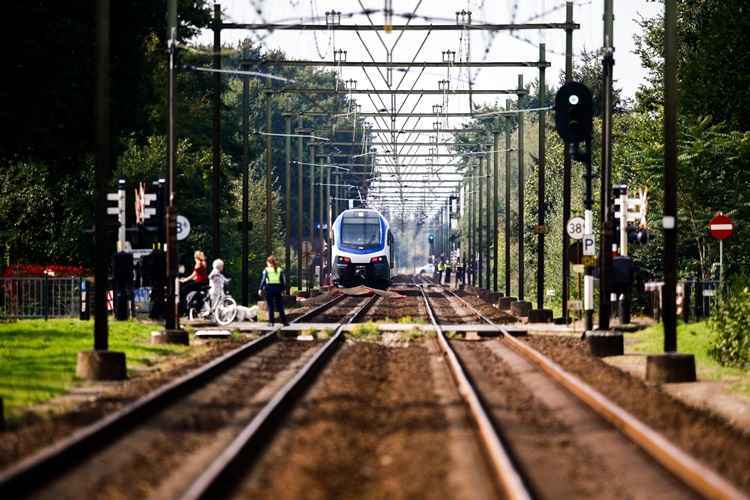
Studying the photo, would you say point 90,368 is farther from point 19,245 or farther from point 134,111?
point 19,245

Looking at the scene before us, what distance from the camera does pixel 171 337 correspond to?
2894 centimetres

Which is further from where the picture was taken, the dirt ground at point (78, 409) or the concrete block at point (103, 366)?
the concrete block at point (103, 366)

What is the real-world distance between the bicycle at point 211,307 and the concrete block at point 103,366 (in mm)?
14392

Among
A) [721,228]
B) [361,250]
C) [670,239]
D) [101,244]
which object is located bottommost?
[101,244]

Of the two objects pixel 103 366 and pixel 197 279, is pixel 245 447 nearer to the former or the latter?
pixel 103 366

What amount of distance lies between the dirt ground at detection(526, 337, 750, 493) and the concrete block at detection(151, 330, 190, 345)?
8.14 metres

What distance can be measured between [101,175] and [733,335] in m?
10.4

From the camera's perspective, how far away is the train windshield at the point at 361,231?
70.2m

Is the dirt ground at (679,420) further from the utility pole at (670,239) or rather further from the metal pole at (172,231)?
the metal pole at (172,231)

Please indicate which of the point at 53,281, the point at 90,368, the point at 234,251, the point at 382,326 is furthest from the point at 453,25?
the point at 234,251

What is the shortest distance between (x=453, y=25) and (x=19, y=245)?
22.6 meters

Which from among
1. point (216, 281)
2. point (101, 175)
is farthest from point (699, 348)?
point (216, 281)

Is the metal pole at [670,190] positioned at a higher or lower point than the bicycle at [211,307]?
higher

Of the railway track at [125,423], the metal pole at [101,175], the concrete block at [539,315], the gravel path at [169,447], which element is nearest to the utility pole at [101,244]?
the metal pole at [101,175]
